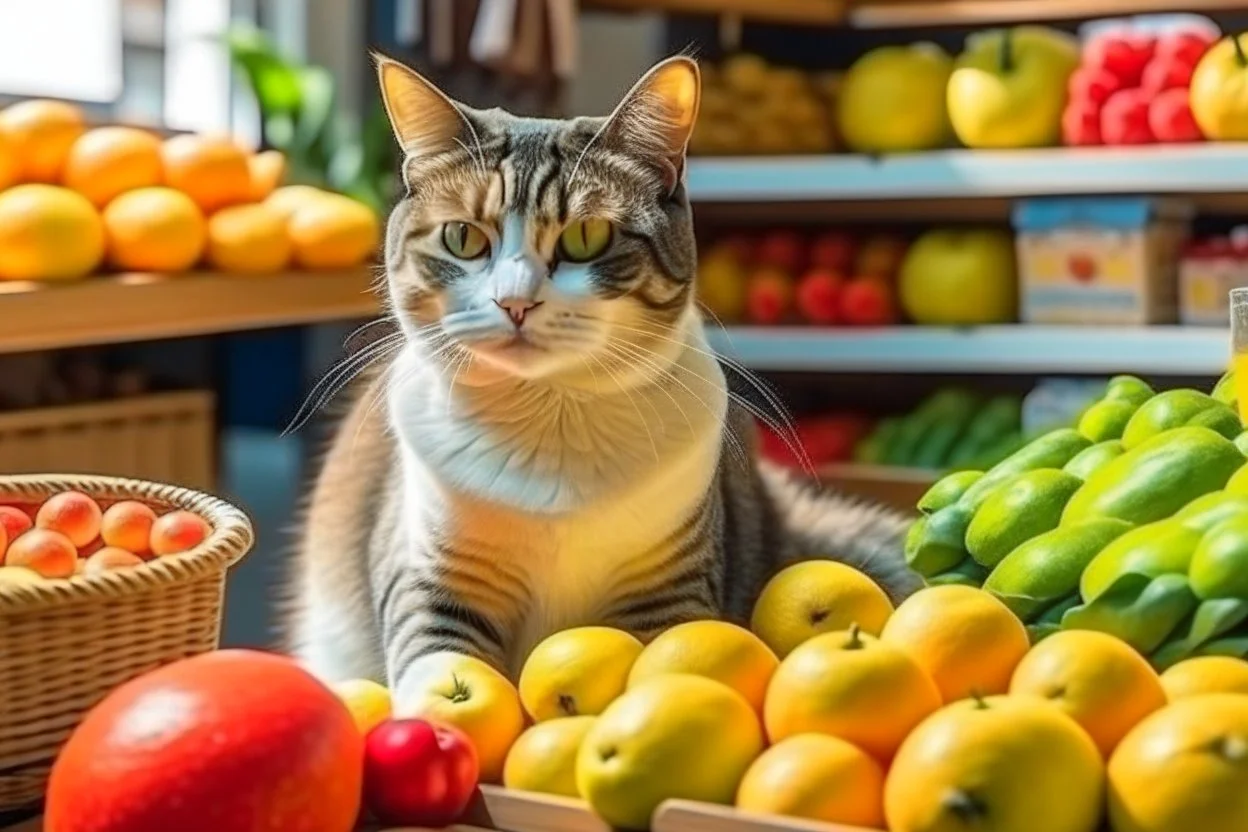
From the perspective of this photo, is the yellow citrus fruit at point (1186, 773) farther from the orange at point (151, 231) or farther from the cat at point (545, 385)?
the orange at point (151, 231)

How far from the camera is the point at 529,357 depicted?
3.43 feet

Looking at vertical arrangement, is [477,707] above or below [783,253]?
above

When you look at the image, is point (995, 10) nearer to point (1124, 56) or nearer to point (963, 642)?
point (1124, 56)

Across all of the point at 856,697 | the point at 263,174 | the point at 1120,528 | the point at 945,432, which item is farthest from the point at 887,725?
the point at 945,432

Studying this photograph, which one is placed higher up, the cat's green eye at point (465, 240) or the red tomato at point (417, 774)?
the cat's green eye at point (465, 240)

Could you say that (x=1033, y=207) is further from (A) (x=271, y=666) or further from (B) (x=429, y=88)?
(A) (x=271, y=666)

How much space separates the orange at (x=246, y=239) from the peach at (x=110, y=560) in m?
1.36

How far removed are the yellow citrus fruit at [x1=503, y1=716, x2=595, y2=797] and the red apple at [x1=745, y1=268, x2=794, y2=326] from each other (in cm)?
217

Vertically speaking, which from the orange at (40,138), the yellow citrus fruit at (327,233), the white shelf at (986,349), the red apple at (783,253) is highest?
the orange at (40,138)

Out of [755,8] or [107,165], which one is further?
[755,8]

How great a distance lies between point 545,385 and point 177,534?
25 cm

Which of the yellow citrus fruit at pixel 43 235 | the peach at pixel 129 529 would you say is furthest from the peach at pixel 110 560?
the yellow citrus fruit at pixel 43 235

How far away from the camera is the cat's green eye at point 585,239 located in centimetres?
106

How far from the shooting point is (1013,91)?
8.84 feet
